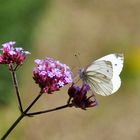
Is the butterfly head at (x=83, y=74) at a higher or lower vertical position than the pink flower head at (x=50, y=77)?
lower

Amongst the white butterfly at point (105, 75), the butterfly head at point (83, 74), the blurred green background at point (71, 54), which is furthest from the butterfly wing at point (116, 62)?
the blurred green background at point (71, 54)

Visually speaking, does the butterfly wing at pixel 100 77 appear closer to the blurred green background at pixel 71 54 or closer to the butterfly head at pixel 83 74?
the butterfly head at pixel 83 74

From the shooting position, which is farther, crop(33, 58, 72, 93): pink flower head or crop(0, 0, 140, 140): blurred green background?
crop(0, 0, 140, 140): blurred green background

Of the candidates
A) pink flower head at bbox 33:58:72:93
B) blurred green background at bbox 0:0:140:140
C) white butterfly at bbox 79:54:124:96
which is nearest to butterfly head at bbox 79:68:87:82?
white butterfly at bbox 79:54:124:96

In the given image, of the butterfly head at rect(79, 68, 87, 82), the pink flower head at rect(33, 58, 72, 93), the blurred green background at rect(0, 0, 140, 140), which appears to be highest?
the pink flower head at rect(33, 58, 72, 93)

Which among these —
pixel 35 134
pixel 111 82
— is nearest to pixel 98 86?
pixel 111 82

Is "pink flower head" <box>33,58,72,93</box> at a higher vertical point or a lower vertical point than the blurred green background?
higher

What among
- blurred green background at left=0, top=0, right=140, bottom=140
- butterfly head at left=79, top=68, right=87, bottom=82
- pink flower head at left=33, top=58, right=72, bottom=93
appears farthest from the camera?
blurred green background at left=0, top=0, right=140, bottom=140

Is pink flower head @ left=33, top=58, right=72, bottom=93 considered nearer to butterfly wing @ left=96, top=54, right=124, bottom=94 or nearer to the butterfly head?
the butterfly head

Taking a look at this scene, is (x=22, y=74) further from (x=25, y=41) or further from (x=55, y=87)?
(x=55, y=87)
